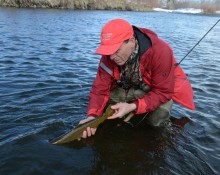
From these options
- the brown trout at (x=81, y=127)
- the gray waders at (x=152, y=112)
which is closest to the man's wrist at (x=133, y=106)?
the brown trout at (x=81, y=127)

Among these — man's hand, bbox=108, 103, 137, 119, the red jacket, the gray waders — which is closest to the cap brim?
the red jacket

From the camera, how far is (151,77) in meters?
4.07

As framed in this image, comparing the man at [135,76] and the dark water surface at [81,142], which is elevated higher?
the man at [135,76]

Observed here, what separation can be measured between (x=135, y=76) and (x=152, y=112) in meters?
0.75

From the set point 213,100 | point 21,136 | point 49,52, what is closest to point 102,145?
point 21,136

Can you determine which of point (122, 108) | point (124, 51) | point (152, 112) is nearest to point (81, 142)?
point (122, 108)

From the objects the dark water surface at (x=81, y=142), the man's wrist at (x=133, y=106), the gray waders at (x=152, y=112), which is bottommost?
the dark water surface at (x=81, y=142)

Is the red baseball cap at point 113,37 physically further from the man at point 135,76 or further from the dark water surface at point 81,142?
the dark water surface at point 81,142

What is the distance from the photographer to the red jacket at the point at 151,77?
3807mm

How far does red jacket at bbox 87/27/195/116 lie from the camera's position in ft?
12.5

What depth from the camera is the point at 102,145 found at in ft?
13.8

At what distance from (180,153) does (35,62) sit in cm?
630

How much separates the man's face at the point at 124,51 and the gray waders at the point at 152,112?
39.8 inches

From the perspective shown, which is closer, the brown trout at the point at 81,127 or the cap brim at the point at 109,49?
the cap brim at the point at 109,49
